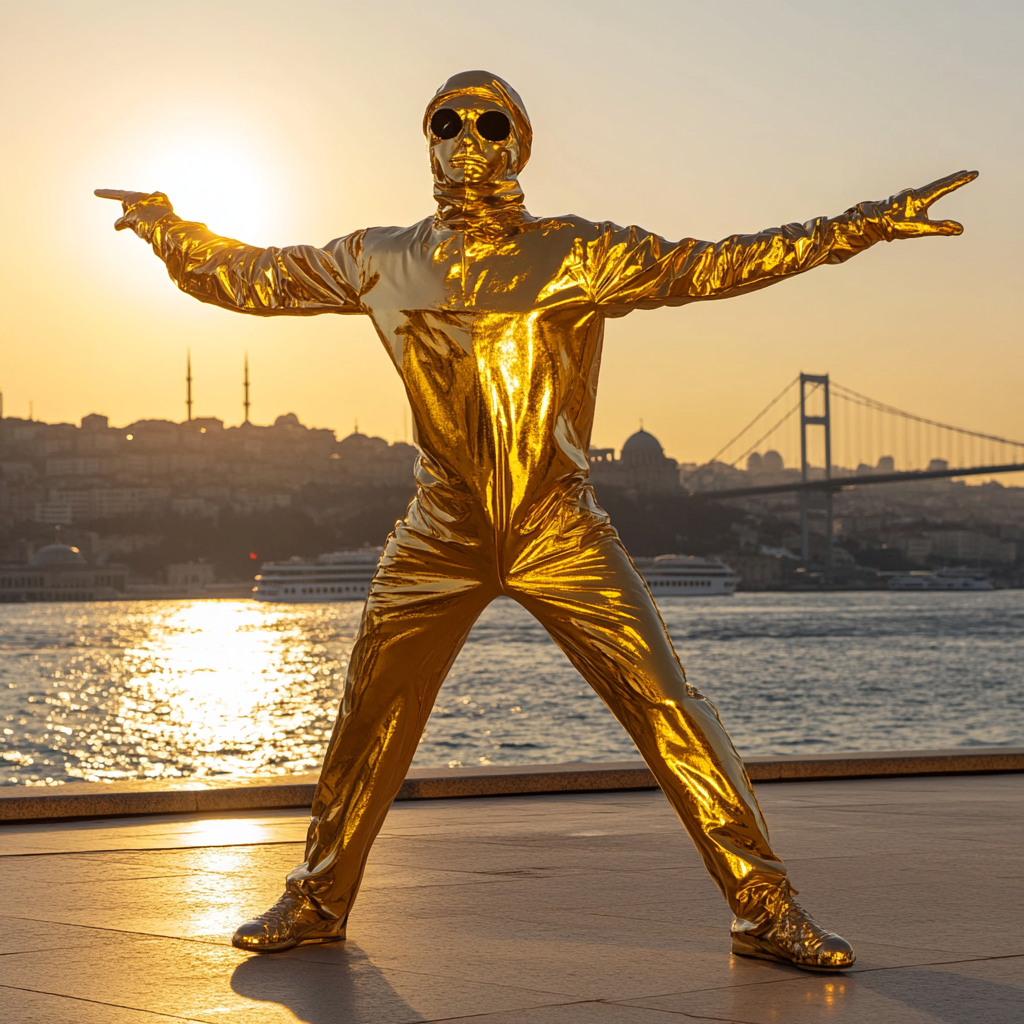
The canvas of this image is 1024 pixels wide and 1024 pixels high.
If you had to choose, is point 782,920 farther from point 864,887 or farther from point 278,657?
→ point 278,657

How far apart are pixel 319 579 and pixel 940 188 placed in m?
78.1

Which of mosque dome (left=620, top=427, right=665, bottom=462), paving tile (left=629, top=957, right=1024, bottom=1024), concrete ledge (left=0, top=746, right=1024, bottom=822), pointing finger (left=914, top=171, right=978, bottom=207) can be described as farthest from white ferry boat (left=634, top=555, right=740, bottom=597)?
paving tile (left=629, top=957, right=1024, bottom=1024)

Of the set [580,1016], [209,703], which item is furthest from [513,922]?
[209,703]

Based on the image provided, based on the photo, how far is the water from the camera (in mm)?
24188

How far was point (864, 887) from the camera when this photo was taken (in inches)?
147

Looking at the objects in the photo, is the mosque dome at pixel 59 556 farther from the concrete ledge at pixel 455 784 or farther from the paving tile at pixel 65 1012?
the paving tile at pixel 65 1012

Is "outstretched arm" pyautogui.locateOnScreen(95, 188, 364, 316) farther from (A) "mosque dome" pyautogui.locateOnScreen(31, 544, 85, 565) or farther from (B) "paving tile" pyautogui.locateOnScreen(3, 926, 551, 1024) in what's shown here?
(A) "mosque dome" pyautogui.locateOnScreen(31, 544, 85, 565)

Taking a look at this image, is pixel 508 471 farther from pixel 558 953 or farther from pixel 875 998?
pixel 875 998

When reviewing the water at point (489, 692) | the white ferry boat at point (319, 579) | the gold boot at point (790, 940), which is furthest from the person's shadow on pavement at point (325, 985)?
the white ferry boat at point (319, 579)

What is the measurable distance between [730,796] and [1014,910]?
836 mm

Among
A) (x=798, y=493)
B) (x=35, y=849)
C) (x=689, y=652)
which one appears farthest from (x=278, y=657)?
(x=35, y=849)

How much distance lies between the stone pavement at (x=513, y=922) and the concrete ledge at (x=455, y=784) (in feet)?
0.33

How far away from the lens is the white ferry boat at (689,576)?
82.5 meters

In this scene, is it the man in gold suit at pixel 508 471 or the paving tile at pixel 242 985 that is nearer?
the paving tile at pixel 242 985
